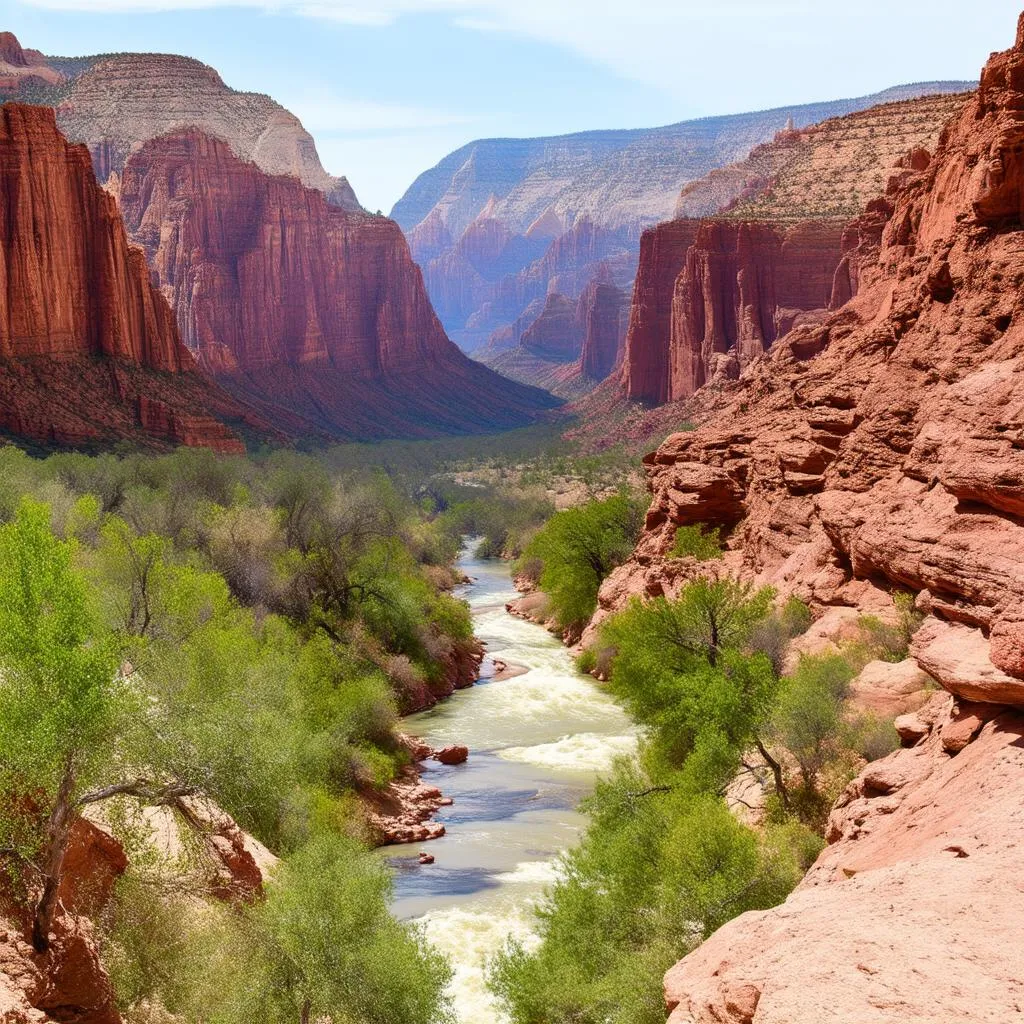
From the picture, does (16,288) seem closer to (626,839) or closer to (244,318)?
(626,839)

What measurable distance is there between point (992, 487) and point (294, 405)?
4986 inches

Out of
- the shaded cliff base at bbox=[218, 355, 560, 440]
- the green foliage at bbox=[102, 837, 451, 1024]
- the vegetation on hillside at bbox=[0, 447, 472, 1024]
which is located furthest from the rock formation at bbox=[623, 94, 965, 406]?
the green foliage at bbox=[102, 837, 451, 1024]

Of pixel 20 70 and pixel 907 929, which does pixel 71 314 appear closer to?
pixel 907 929

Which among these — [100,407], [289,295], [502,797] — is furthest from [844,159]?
[502,797]

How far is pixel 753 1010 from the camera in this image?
9.84 metres

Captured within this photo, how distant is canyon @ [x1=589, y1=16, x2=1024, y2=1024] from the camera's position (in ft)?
32.2

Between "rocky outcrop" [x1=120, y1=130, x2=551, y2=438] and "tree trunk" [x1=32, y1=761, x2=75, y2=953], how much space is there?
112958 mm

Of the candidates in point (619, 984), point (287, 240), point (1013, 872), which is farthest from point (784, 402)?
point (287, 240)

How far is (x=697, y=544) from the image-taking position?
144 feet

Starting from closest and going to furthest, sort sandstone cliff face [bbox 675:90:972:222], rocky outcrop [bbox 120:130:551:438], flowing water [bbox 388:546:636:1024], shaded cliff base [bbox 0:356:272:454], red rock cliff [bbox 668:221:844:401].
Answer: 1. flowing water [bbox 388:546:636:1024]
2. shaded cliff base [bbox 0:356:272:454]
3. sandstone cliff face [bbox 675:90:972:222]
4. red rock cliff [bbox 668:221:844:401]
5. rocky outcrop [bbox 120:130:551:438]

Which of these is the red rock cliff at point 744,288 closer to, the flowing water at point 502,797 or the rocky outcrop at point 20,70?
the flowing water at point 502,797

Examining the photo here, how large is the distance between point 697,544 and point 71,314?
44.1m

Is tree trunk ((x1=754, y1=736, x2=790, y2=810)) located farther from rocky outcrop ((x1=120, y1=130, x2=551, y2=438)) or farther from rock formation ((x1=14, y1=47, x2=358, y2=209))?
rock formation ((x1=14, y1=47, x2=358, y2=209))

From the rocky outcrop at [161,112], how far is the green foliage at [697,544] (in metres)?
123
